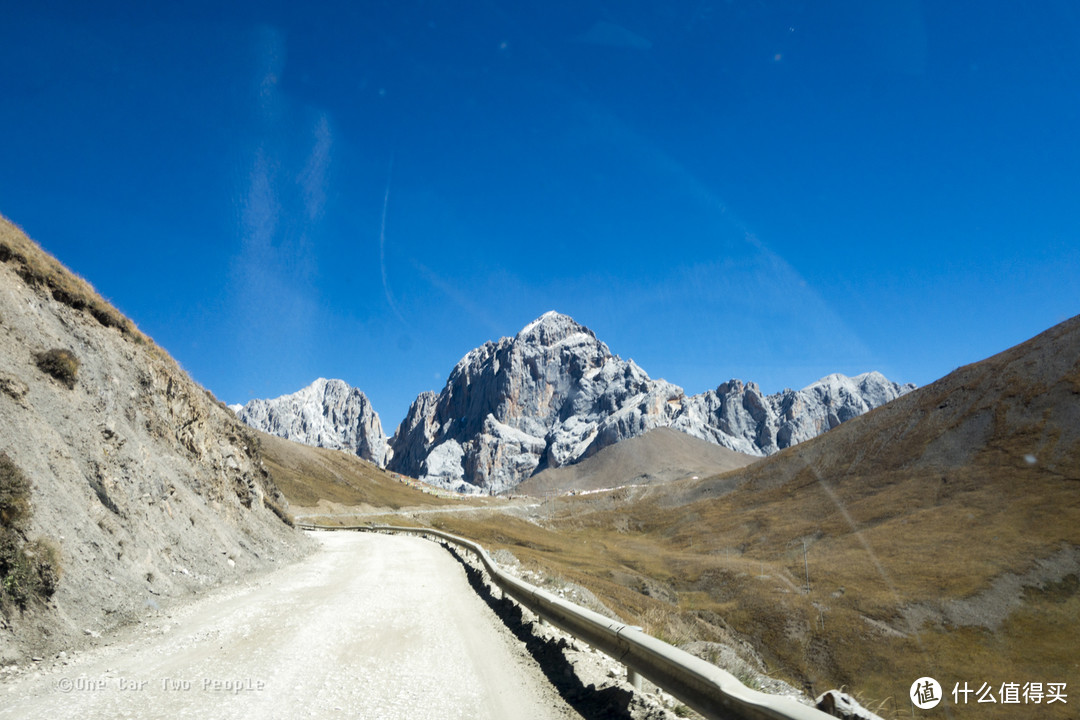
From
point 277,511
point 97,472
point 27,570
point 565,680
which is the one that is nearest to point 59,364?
point 97,472

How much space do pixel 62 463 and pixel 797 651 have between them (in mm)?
52278

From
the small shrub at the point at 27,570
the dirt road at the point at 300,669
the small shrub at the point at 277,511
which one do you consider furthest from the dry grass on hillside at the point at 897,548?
the small shrub at the point at 277,511

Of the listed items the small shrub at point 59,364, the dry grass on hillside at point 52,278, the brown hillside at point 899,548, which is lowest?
the brown hillside at point 899,548

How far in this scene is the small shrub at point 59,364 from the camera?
1474 centimetres

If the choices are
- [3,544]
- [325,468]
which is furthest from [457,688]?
[325,468]

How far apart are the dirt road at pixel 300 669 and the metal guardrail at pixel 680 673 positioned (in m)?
0.94

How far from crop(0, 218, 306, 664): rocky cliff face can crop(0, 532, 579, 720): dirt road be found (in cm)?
116

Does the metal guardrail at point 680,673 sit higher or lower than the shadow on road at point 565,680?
higher

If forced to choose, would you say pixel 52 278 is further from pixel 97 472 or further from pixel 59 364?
pixel 97 472

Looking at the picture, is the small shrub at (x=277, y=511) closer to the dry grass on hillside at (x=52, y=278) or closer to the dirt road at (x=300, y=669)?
the dry grass on hillside at (x=52, y=278)

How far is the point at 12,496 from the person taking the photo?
9.81m

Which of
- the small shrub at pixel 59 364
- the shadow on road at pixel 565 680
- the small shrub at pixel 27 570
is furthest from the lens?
the small shrub at pixel 59 364

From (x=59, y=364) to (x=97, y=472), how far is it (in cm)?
358

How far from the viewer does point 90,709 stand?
5.80 meters
